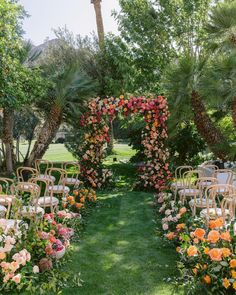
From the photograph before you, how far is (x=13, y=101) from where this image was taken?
24.5 feet

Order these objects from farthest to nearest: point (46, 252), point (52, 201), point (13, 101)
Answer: point (13, 101), point (52, 201), point (46, 252)

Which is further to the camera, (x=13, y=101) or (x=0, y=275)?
(x=13, y=101)

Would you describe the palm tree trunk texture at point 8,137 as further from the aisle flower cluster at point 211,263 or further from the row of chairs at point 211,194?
the aisle flower cluster at point 211,263

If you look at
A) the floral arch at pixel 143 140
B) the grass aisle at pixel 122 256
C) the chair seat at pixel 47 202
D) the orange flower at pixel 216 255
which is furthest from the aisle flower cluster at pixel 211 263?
the floral arch at pixel 143 140

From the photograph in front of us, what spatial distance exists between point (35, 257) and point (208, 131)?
7497mm

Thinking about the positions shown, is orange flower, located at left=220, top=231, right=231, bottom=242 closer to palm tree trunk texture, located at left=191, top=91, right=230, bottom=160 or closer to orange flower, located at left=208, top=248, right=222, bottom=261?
orange flower, located at left=208, top=248, right=222, bottom=261

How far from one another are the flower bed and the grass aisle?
214mm

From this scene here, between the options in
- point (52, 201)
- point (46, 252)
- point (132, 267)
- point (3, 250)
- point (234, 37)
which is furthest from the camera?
point (234, 37)

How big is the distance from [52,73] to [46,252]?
9.13m

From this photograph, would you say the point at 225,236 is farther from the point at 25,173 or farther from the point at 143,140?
the point at 25,173

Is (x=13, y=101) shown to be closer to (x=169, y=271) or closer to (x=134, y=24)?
(x=169, y=271)

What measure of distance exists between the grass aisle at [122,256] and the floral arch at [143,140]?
2.57m

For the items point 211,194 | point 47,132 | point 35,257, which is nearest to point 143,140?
point 47,132

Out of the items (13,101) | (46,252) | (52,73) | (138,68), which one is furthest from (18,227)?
(138,68)
